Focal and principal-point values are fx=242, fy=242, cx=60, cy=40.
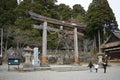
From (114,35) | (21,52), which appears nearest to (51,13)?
(21,52)

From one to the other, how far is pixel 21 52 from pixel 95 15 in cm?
1637

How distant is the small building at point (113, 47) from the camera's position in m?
44.3

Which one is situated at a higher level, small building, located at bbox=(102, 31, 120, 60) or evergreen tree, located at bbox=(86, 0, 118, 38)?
evergreen tree, located at bbox=(86, 0, 118, 38)

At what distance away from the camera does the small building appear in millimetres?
44322

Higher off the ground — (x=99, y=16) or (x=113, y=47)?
(x=99, y=16)

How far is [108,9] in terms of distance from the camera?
4856 centimetres

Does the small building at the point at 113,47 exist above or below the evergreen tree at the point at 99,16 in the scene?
below

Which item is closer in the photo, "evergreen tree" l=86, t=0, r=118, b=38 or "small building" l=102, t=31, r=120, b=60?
"small building" l=102, t=31, r=120, b=60

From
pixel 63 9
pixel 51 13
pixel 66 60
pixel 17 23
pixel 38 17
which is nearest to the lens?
pixel 38 17

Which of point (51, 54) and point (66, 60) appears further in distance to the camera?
point (51, 54)

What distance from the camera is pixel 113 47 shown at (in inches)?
1785

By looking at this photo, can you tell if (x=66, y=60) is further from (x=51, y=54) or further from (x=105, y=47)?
(x=105, y=47)

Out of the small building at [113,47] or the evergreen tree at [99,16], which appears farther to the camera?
the evergreen tree at [99,16]

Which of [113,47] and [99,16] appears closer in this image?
[113,47]
